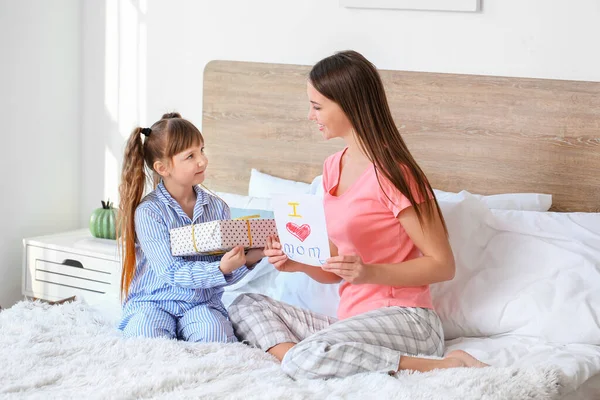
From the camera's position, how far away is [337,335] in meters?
1.94

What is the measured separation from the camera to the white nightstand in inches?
124

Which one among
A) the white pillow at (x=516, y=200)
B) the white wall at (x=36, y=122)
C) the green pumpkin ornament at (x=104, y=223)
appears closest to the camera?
the white pillow at (x=516, y=200)

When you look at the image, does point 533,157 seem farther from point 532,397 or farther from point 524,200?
point 532,397

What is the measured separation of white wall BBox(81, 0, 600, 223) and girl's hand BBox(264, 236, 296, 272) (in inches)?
40.1

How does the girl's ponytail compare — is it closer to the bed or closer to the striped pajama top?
the striped pajama top

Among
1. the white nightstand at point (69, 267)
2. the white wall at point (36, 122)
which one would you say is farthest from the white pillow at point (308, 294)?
the white wall at point (36, 122)

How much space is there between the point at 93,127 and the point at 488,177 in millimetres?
1828

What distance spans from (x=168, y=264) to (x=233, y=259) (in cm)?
21

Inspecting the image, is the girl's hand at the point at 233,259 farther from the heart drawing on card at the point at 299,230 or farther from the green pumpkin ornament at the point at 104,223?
the green pumpkin ornament at the point at 104,223

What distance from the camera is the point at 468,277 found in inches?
93.0

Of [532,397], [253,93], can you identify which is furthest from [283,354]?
[253,93]

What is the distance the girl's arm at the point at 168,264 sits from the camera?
2.18 metres

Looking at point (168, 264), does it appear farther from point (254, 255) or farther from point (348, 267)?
point (348, 267)

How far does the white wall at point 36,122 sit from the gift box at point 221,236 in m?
1.56
